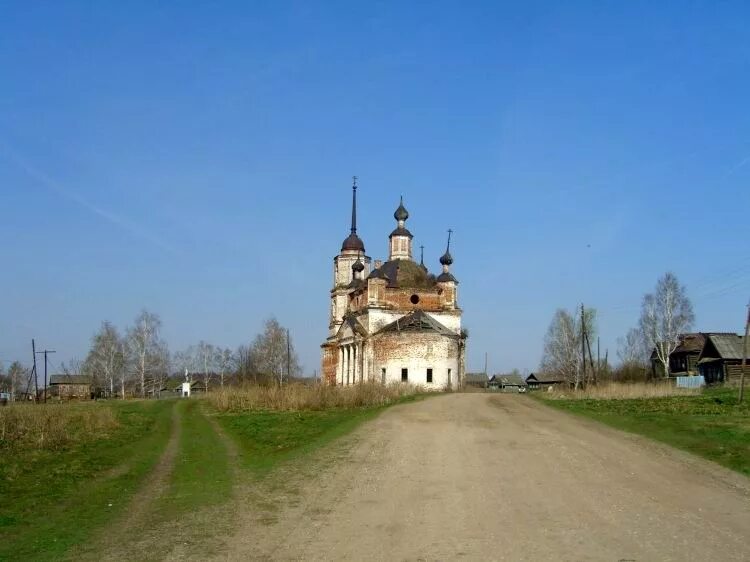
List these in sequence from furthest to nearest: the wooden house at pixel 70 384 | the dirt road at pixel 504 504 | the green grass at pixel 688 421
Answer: the wooden house at pixel 70 384 < the green grass at pixel 688 421 < the dirt road at pixel 504 504

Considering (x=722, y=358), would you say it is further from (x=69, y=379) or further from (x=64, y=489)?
(x=69, y=379)

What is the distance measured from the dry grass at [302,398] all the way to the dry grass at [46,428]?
7.55 meters

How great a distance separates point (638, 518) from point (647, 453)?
7.10m

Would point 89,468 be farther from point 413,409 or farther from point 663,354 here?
point 663,354

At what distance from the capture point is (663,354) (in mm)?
61500

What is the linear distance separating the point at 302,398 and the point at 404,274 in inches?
1081

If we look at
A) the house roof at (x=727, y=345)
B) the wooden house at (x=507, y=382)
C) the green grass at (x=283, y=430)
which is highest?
the house roof at (x=727, y=345)

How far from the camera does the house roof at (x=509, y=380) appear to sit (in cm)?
10688

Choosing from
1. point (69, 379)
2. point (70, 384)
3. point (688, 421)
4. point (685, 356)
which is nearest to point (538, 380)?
point (685, 356)

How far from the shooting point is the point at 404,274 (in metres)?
58.4

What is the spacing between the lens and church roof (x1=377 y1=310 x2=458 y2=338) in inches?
2047

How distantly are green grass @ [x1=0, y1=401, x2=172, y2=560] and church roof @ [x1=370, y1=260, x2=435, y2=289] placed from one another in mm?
35022

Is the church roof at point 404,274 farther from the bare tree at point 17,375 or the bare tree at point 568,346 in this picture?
the bare tree at point 17,375

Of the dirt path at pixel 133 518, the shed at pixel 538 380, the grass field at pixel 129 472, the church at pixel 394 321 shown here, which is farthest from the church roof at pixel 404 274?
the shed at pixel 538 380
